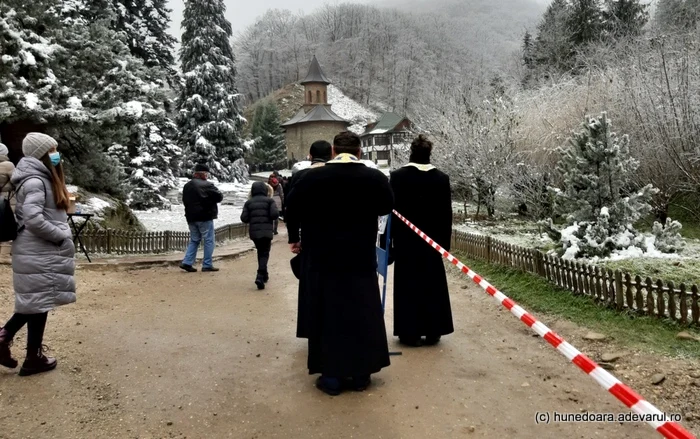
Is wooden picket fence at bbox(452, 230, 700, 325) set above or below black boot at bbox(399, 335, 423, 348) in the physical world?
above

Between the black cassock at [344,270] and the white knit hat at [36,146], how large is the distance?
210cm

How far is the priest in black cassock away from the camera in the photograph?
3820 millimetres

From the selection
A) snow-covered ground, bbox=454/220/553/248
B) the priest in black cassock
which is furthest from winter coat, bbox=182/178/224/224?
snow-covered ground, bbox=454/220/553/248

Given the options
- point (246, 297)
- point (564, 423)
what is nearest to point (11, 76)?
point (246, 297)

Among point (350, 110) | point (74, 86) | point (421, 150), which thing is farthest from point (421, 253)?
point (350, 110)

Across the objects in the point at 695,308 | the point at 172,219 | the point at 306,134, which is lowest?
the point at 172,219

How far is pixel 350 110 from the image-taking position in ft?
317

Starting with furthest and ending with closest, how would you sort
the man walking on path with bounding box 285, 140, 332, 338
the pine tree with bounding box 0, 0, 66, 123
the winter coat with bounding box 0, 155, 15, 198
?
the pine tree with bounding box 0, 0, 66, 123, the winter coat with bounding box 0, 155, 15, 198, the man walking on path with bounding box 285, 140, 332, 338

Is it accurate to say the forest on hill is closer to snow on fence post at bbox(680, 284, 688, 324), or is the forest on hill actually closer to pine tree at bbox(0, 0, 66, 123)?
pine tree at bbox(0, 0, 66, 123)

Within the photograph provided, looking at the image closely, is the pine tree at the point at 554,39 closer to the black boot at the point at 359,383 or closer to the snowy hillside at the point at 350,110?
the black boot at the point at 359,383

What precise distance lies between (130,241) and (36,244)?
8.86m

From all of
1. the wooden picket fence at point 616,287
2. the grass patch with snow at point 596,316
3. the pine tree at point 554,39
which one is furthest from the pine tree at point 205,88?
the grass patch with snow at point 596,316

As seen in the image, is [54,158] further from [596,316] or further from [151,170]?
[151,170]

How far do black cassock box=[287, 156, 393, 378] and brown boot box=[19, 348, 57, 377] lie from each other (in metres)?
2.34
